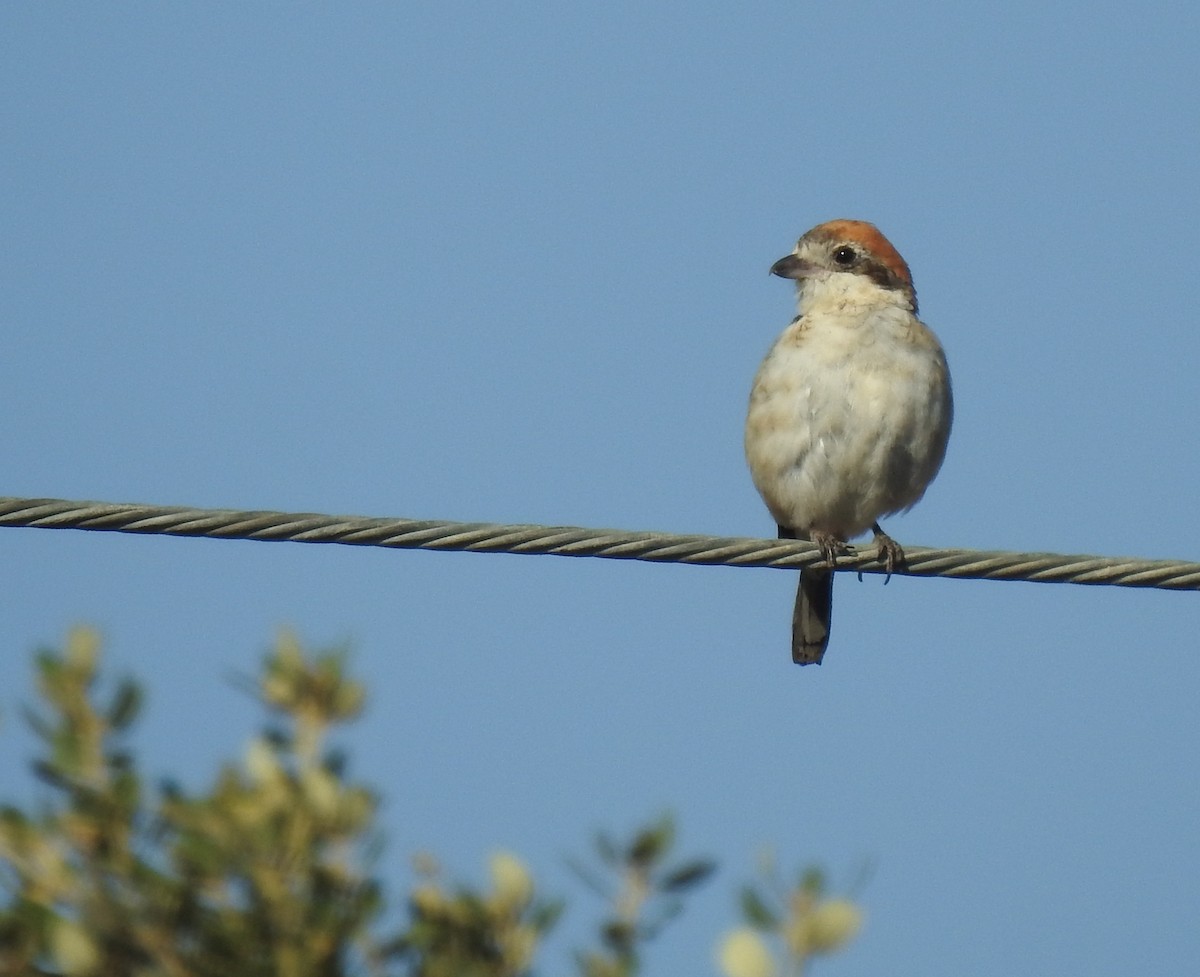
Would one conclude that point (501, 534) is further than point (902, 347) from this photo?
No

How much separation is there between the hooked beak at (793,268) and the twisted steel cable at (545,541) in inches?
132

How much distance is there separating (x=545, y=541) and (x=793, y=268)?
4.28 metres

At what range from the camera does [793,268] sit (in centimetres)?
909

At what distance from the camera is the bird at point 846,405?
8172mm

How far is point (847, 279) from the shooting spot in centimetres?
888

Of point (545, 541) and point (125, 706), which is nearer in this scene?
point (125, 706)

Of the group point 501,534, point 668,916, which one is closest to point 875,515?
point 501,534

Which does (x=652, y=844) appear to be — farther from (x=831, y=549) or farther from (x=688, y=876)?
(x=831, y=549)

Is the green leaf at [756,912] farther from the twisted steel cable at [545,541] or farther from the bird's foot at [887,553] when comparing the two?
the bird's foot at [887,553]

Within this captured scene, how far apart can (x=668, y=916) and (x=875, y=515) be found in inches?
249

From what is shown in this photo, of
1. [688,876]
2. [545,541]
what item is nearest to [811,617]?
[545,541]

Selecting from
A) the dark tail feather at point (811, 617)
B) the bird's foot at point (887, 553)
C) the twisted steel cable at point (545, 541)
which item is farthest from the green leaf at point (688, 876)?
the dark tail feather at point (811, 617)

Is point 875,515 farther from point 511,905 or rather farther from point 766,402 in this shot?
point 511,905

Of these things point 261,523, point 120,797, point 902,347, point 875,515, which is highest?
point 902,347
